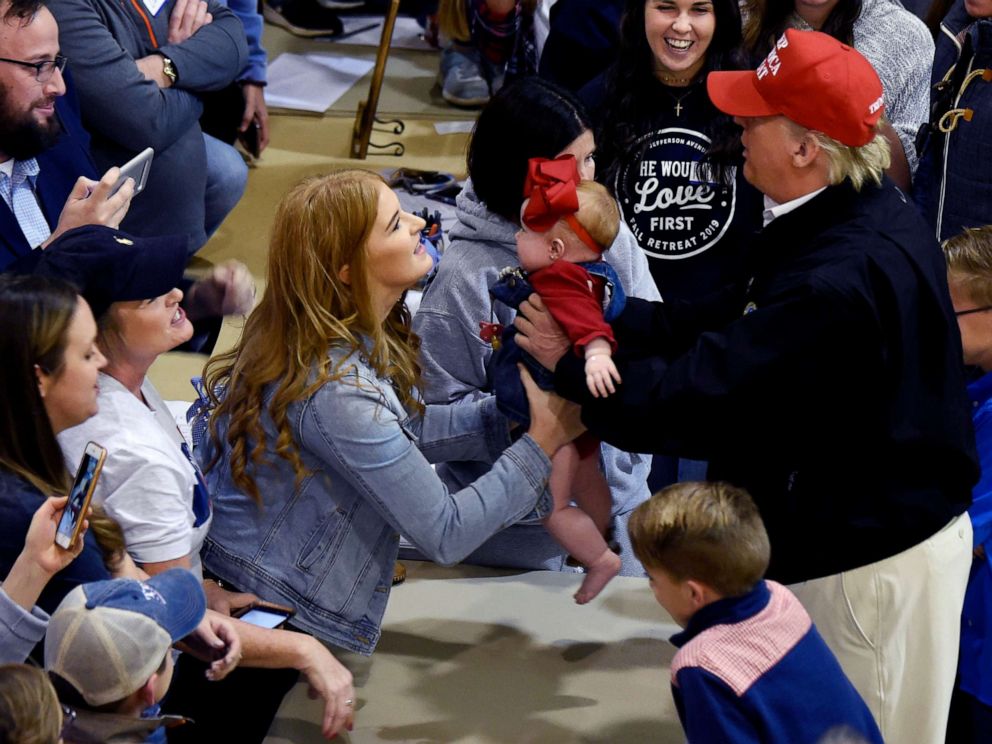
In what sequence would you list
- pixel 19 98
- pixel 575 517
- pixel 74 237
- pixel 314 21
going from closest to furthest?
1. pixel 74 237
2. pixel 575 517
3. pixel 19 98
4. pixel 314 21

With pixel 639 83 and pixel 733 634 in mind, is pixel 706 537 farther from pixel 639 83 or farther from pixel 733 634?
pixel 639 83

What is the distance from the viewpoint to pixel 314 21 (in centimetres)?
728

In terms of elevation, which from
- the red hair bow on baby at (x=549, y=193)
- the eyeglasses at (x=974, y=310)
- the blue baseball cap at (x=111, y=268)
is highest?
the red hair bow on baby at (x=549, y=193)

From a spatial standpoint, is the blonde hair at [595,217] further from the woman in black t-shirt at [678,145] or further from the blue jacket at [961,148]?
the blue jacket at [961,148]

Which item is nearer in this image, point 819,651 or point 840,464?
point 819,651

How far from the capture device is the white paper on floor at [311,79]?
6.53 metres

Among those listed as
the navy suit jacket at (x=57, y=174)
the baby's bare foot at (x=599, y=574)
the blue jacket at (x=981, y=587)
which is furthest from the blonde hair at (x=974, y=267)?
the navy suit jacket at (x=57, y=174)

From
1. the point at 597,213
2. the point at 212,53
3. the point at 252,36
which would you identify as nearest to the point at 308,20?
the point at 252,36

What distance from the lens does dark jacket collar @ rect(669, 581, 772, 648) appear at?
1.92 m

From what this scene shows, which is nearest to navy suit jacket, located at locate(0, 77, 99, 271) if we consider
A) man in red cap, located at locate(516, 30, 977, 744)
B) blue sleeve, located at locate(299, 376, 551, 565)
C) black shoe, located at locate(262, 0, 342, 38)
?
blue sleeve, located at locate(299, 376, 551, 565)

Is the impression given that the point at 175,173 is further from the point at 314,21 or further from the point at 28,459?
the point at 314,21

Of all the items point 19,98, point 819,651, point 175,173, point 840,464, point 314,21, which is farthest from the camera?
point 314,21

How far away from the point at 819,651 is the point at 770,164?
0.87 m

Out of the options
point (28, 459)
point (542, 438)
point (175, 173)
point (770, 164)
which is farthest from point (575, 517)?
point (175, 173)
